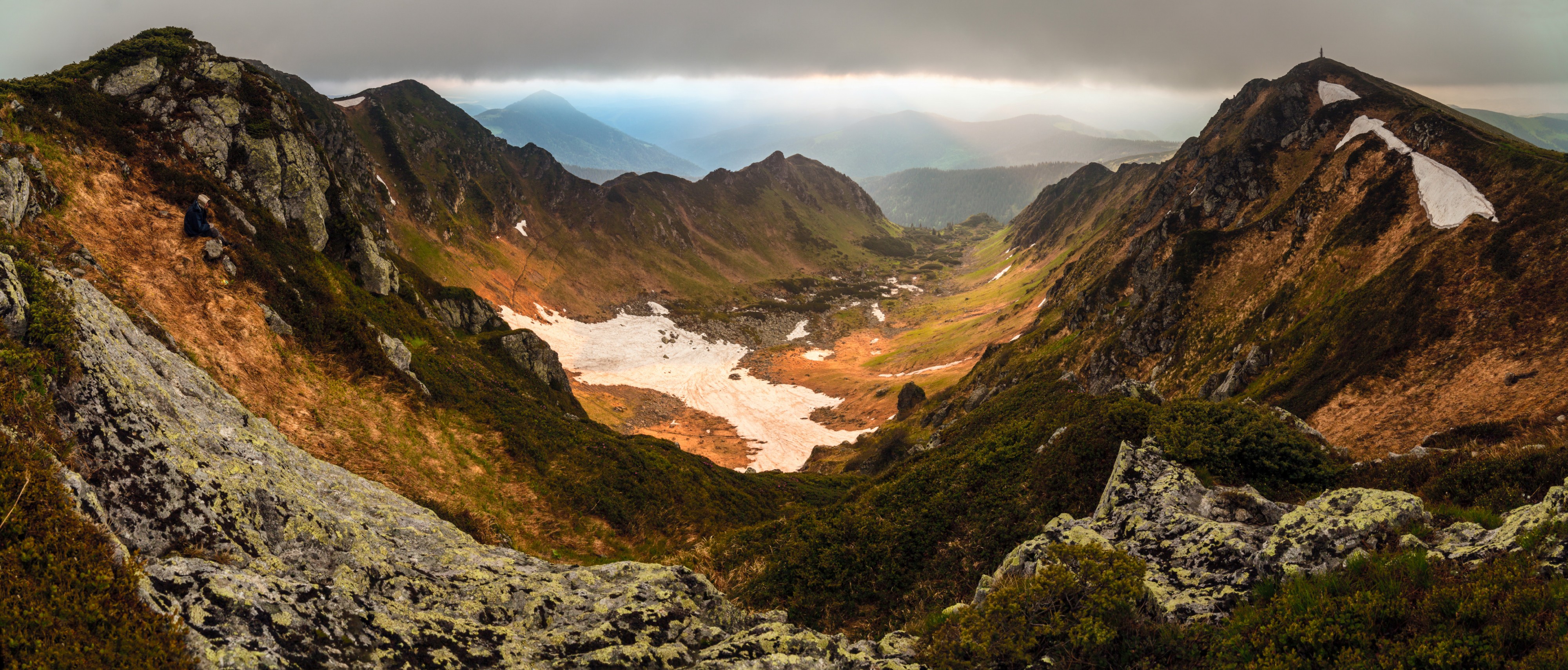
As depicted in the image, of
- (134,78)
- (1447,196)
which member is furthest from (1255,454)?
(134,78)

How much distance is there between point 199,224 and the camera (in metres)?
24.9

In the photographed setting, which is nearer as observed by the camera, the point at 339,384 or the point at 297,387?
the point at 297,387

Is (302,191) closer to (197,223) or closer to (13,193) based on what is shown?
(197,223)

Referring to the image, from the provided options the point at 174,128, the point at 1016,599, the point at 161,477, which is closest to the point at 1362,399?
the point at 1016,599

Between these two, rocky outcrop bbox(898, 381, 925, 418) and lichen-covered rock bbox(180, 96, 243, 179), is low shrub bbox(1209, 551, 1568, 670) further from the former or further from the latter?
rocky outcrop bbox(898, 381, 925, 418)

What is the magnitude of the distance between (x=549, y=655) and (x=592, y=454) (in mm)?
20746

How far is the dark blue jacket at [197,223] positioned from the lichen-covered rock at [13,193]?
171 inches

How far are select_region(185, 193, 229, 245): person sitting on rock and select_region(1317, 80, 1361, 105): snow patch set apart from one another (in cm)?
9571

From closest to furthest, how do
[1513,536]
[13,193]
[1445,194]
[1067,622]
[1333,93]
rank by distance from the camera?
[1513,536] < [1067,622] < [13,193] < [1445,194] < [1333,93]

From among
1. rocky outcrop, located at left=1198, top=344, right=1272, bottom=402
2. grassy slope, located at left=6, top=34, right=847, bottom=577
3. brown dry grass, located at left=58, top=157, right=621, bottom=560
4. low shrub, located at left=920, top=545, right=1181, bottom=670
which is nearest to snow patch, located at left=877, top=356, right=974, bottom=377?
rocky outcrop, located at left=1198, top=344, right=1272, bottom=402

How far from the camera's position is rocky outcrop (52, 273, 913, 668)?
8320mm

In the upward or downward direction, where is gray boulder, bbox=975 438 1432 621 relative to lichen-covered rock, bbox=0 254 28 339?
downward

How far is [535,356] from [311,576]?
40943 mm

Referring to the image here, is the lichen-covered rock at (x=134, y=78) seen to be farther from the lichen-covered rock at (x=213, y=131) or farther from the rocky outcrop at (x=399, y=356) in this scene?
the rocky outcrop at (x=399, y=356)
